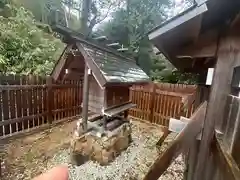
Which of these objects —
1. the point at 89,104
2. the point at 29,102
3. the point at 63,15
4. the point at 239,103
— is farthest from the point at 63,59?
the point at 63,15

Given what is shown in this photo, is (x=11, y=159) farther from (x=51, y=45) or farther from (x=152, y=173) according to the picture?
(x=51, y=45)

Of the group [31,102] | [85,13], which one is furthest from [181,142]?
[85,13]

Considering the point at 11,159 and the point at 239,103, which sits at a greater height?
the point at 239,103

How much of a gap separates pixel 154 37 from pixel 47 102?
541cm

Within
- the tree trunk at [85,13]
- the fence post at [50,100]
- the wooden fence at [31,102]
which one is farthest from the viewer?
the tree trunk at [85,13]

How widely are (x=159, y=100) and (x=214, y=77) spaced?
5.53 meters

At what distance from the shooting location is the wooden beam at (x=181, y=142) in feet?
6.30

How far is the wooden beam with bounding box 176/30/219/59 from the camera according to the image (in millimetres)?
1877

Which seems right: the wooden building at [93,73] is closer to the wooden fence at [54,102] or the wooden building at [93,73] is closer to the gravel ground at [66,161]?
the gravel ground at [66,161]

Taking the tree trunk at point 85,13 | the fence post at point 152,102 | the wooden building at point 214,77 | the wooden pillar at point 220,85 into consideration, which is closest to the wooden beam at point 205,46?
the wooden building at point 214,77

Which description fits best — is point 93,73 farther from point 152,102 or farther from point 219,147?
point 152,102

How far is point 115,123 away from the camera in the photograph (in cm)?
513

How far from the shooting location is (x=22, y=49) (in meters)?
7.31

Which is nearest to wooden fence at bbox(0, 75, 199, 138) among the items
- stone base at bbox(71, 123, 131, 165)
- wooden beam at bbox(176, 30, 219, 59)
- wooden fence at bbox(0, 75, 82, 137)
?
wooden fence at bbox(0, 75, 82, 137)
